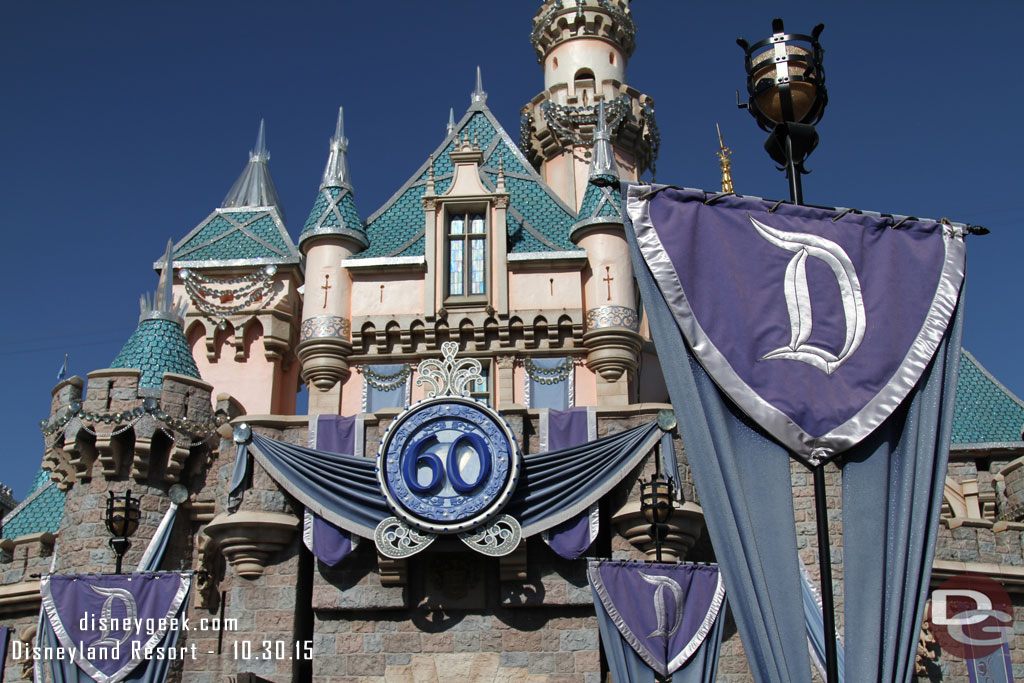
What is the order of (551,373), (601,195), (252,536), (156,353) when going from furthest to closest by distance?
1. (601,195)
2. (551,373)
3. (156,353)
4. (252,536)

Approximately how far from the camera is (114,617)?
13031 mm

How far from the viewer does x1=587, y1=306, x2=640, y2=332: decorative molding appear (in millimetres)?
20000

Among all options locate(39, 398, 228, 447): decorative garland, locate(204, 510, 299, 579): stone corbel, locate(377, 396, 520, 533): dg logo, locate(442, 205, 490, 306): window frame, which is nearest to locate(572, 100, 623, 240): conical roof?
locate(442, 205, 490, 306): window frame

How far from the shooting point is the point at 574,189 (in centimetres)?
2486

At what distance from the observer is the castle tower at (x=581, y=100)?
998 inches

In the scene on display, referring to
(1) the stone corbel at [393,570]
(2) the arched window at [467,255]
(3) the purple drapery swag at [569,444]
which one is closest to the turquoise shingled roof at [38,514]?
(2) the arched window at [467,255]

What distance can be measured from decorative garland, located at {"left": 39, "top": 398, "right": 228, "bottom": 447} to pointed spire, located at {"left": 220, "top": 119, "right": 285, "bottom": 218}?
9835 mm

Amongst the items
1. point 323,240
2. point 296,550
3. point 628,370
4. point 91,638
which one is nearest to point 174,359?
point 323,240

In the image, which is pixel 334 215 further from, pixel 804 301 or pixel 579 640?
pixel 804 301

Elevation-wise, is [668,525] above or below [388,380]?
below

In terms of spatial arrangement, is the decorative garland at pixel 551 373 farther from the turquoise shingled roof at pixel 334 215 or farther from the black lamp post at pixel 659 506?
the black lamp post at pixel 659 506

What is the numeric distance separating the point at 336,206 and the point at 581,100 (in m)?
7.42

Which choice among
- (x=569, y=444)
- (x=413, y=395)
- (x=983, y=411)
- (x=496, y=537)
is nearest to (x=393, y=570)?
(x=496, y=537)

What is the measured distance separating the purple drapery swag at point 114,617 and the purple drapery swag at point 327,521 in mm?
1808
